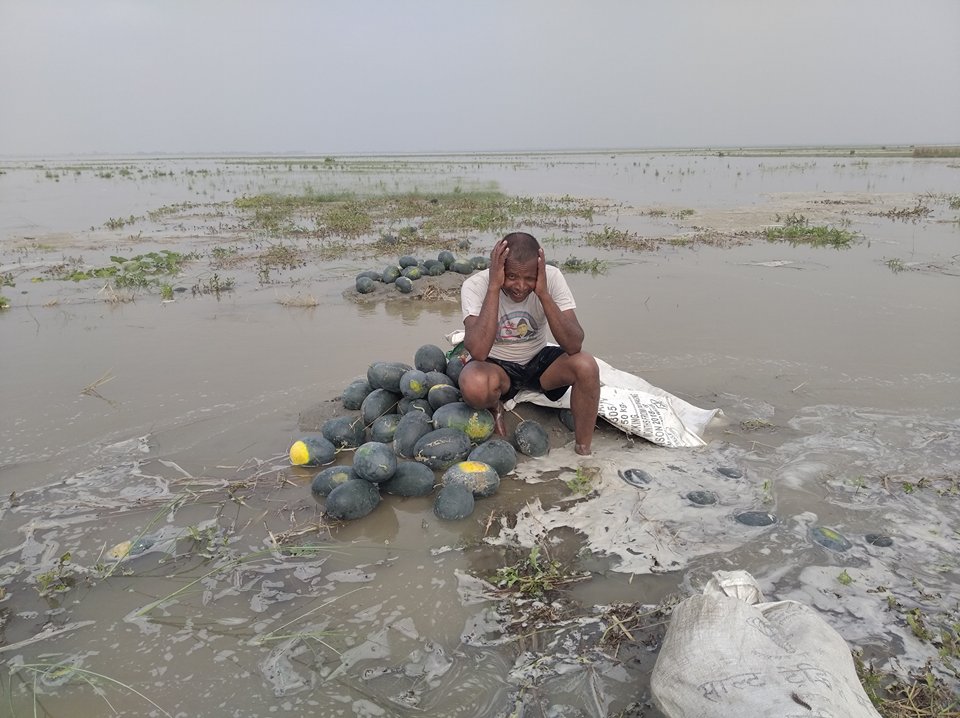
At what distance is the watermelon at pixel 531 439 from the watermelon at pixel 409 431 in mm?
655

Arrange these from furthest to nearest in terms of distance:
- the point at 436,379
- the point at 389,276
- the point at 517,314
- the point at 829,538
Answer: the point at 389,276 < the point at 436,379 < the point at 517,314 < the point at 829,538

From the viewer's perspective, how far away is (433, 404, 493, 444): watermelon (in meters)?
4.10

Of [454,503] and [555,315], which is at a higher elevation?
[555,315]

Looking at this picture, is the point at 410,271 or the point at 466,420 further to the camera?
the point at 410,271

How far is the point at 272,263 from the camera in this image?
11.2 m

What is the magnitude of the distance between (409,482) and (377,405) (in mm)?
1007

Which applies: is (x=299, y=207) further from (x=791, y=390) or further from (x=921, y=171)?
(x=921, y=171)

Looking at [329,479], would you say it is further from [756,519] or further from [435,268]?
[435,268]

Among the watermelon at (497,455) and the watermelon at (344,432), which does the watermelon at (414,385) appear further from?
the watermelon at (497,455)

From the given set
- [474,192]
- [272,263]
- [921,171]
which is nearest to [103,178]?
[474,192]

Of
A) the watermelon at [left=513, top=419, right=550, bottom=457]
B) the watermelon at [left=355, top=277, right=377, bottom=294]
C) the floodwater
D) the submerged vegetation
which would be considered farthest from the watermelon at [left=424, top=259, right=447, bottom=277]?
the watermelon at [left=513, top=419, right=550, bottom=457]

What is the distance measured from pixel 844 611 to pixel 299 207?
68.1ft

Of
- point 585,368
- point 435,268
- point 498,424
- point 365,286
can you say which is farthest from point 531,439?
point 435,268

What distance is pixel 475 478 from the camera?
363cm
